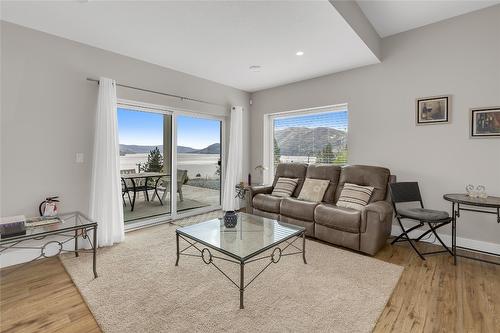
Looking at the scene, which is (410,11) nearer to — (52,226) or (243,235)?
(243,235)

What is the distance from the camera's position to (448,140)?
10.3 ft

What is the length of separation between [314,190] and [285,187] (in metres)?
0.53

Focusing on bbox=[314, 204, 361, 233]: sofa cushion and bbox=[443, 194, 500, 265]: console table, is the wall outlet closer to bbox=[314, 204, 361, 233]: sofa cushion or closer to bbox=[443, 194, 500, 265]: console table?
bbox=[314, 204, 361, 233]: sofa cushion

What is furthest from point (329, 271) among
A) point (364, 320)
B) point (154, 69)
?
point (154, 69)

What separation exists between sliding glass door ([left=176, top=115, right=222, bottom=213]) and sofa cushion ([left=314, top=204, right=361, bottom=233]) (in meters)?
2.51

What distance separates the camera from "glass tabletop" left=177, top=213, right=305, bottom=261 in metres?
2.05

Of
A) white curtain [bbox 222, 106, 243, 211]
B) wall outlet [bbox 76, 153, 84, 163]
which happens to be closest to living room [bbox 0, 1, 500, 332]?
wall outlet [bbox 76, 153, 84, 163]

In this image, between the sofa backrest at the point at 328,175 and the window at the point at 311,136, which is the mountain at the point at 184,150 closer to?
the window at the point at 311,136

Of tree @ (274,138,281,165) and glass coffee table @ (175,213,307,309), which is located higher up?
tree @ (274,138,281,165)

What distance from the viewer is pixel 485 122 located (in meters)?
2.88

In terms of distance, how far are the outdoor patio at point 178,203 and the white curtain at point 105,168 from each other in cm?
62

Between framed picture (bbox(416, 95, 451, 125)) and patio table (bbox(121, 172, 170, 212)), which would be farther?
patio table (bbox(121, 172, 170, 212))

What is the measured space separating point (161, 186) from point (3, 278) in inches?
88.5

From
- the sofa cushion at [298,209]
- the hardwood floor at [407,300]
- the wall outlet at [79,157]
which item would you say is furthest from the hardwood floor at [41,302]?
the sofa cushion at [298,209]
